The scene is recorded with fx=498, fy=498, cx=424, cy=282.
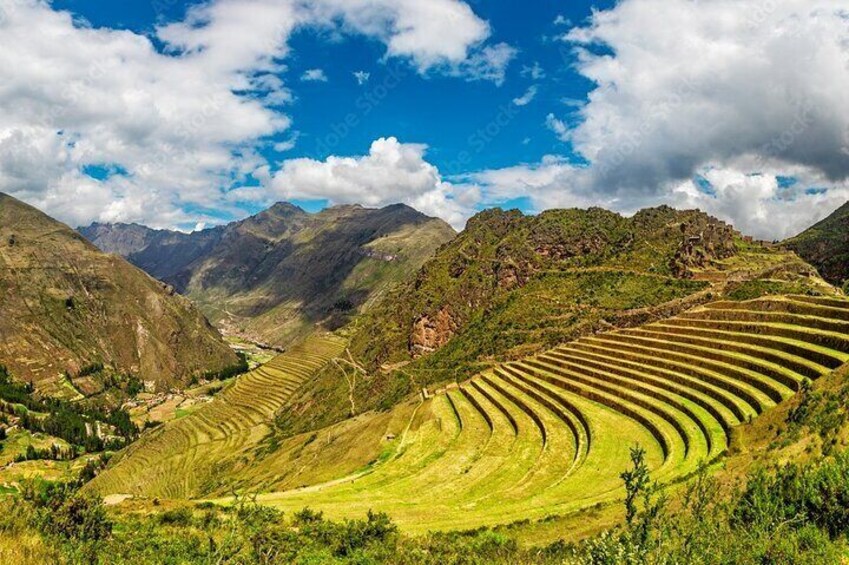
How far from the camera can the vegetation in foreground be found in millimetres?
10297

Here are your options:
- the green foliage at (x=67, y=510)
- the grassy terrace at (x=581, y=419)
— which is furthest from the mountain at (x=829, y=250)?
the green foliage at (x=67, y=510)

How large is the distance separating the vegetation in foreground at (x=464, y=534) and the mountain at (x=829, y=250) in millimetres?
94979

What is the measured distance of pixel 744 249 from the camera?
10150 cm

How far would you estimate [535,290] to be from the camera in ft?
308

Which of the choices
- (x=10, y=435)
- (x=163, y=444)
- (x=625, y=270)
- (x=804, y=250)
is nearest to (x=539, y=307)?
(x=625, y=270)

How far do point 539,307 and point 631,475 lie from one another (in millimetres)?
76900

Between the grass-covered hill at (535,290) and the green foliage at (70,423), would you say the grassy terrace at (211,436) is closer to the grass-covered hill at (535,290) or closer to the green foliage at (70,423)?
the grass-covered hill at (535,290)

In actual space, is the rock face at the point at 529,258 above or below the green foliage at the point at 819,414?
above

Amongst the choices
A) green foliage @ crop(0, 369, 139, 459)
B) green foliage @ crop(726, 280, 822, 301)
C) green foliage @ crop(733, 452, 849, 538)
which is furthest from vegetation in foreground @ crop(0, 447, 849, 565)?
green foliage @ crop(0, 369, 139, 459)

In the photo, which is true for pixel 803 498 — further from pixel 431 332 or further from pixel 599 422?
pixel 431 332

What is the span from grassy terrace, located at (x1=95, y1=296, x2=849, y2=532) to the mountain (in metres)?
66.6

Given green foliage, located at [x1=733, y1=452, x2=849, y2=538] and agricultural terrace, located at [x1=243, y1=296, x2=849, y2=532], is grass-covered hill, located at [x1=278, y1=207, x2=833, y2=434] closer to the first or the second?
agricultural terrace, located at [x1=243, y1=296, x2=849, y2=532]

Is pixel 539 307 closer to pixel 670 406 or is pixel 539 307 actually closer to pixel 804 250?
pixel 670 406

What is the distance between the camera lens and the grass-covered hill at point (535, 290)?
73375mm
